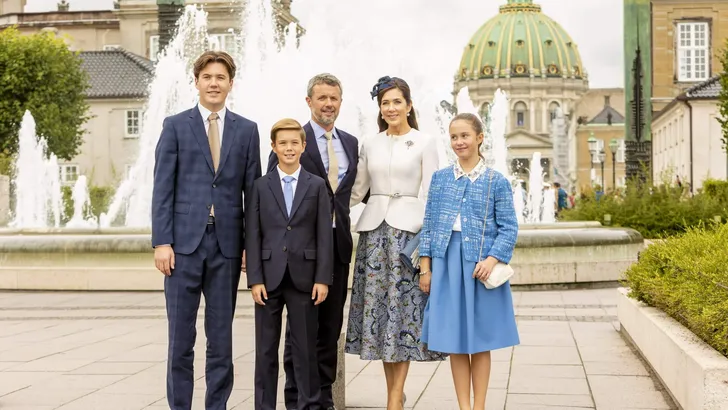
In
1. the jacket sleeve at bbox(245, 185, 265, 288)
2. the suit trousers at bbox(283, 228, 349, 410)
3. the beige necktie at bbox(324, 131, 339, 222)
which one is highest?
the beige necktie at bbox(324, 131, 339, 222)

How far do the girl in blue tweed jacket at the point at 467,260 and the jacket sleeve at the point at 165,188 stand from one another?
1.41 m

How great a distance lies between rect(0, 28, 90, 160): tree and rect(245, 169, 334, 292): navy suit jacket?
45.3 meters

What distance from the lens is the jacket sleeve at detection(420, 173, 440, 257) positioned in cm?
585

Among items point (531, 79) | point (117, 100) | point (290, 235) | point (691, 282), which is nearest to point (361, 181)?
point (290, 235)

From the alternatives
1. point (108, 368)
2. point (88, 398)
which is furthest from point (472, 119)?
point (108, 368)

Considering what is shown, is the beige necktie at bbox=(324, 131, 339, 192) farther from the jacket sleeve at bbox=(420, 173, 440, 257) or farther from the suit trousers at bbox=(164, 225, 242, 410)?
the suit trousers at bbox=(164, 225, 242, 410)

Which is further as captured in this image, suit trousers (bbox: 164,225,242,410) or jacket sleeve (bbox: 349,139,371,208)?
jacket sleeve (bbox: 349,139,371,208)

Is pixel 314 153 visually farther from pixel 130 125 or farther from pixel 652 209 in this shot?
pixel 130 125

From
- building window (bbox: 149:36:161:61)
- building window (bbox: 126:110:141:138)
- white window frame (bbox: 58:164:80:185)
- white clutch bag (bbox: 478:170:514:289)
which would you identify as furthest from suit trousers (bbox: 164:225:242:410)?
building window (bbox: 149:36:161:61)

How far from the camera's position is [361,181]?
627 centimetres

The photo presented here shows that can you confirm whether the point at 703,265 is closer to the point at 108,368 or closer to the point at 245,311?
the point at 108,368

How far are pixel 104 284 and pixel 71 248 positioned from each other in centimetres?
68

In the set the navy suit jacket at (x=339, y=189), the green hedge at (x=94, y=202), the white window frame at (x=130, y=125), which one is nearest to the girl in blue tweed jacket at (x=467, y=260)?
the navy suit jacket at (x=339, y=189)

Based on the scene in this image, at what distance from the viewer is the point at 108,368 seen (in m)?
8.07
